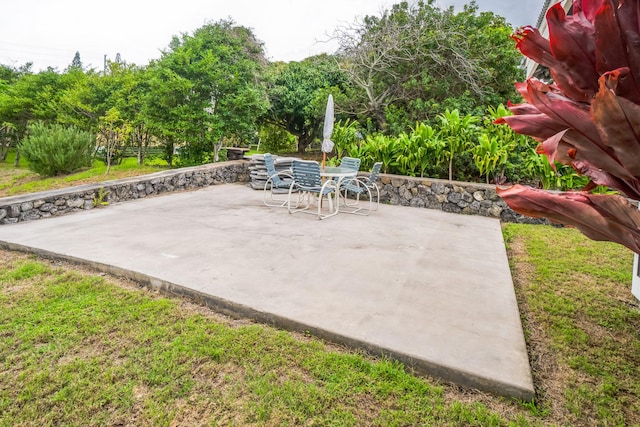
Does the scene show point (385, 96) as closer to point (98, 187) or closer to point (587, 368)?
point (98, 187)

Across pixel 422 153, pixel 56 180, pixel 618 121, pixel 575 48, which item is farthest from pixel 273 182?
pixel 56 180

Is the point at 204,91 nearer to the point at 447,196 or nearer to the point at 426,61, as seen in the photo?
the point at 426,61

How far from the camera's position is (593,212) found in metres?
0.92

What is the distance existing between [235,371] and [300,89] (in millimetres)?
10697

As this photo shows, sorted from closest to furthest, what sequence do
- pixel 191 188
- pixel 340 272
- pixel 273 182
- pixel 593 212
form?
pixel 593 212 < pixel 340 272 < pixel 273 182 < pixel 191 188

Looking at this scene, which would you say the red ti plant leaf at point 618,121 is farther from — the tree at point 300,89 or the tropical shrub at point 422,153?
the tree at point 300,89

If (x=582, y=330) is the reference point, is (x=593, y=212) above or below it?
above

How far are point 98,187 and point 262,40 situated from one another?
8.48 m

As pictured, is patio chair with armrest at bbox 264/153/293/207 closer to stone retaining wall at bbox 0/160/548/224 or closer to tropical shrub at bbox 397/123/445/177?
stone retaining wall at bbox 0/160/548/224

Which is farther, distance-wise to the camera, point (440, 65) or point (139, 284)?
point (440, 65)

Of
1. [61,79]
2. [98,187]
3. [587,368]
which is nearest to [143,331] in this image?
[587,368]

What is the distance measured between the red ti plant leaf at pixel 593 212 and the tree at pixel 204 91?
27.3 ft

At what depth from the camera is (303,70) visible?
11.8m

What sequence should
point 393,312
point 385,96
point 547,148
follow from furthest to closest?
point 385,96
point 393,312
point 547,148
